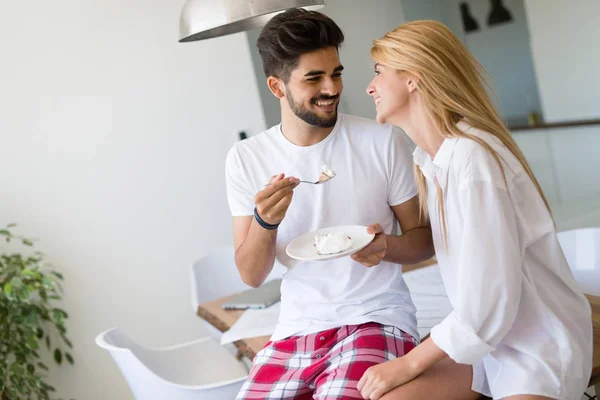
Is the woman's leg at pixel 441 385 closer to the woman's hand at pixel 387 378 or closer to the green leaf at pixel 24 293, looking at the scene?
the woman's hand at pixel 387 378

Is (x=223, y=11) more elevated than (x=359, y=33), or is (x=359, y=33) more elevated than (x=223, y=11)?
(x=223, y=11)

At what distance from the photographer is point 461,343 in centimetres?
131

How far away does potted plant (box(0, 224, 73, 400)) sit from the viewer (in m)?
3.21

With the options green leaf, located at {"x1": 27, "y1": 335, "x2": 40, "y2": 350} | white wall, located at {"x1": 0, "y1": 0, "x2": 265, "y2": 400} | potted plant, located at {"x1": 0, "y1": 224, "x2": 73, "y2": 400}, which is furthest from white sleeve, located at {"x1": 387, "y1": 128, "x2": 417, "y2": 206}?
white wall, located at {"x1": 0, "y1": 0, "x2": 265, "y2": 400}

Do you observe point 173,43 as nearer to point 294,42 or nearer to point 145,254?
point 145,254

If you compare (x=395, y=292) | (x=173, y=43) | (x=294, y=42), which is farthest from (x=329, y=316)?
(x=173, y=43)

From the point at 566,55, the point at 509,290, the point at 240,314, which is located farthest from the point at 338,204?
the point at 566,55

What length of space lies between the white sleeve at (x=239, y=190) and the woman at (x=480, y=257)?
0.58m

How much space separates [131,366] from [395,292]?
37.8 inches

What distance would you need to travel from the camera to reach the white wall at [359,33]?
3629 millimetres

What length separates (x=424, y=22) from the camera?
4.82ft

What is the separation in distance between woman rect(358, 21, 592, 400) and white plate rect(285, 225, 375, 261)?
7.8 inches

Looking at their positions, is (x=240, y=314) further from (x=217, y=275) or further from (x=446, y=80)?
(x=446, y=80)

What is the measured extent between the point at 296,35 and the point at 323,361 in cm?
84
